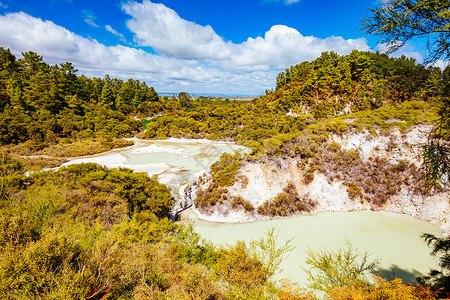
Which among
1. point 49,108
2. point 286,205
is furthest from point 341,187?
point 49,108

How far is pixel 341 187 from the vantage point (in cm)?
1783

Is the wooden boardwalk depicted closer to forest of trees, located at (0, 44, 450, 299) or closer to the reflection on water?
forest of trees, located at (0, 44, 450, 299)

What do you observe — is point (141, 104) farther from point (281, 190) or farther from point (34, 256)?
point (34, 256)

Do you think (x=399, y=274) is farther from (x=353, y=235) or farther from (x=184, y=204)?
(x=184, y=204)

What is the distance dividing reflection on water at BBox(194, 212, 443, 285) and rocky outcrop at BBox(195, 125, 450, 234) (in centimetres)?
86

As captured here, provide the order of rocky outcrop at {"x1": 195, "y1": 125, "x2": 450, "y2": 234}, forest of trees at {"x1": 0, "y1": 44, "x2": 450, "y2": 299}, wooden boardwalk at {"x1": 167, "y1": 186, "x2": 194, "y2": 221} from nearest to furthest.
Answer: forest of trees at {"x1": 0, "y1": 44, "x2": 450, "y2": 299} < rocky outcrop at {"x1": 195, "y1": 125, "x2": 450, "y2": 234} < wooden boardwalk at {"x1": 167, "y1": 186, "x2": 194, "y2": 221}

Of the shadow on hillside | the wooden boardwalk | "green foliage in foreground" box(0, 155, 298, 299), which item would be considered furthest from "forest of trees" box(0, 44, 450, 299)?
the shadow on hillside

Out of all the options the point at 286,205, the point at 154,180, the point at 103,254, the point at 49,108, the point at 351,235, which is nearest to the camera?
the point at 103,254

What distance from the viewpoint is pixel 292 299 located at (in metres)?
6.02

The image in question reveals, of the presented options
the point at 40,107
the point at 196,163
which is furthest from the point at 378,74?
the point at 40,107

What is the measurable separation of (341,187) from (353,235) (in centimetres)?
527

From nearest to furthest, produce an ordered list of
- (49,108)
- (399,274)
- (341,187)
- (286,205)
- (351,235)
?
(399,274) < (351,235) < (286,205) < (341,187) < (49,108)

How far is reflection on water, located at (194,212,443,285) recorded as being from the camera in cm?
1106

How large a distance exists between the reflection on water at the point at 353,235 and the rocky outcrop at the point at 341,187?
0.86m
